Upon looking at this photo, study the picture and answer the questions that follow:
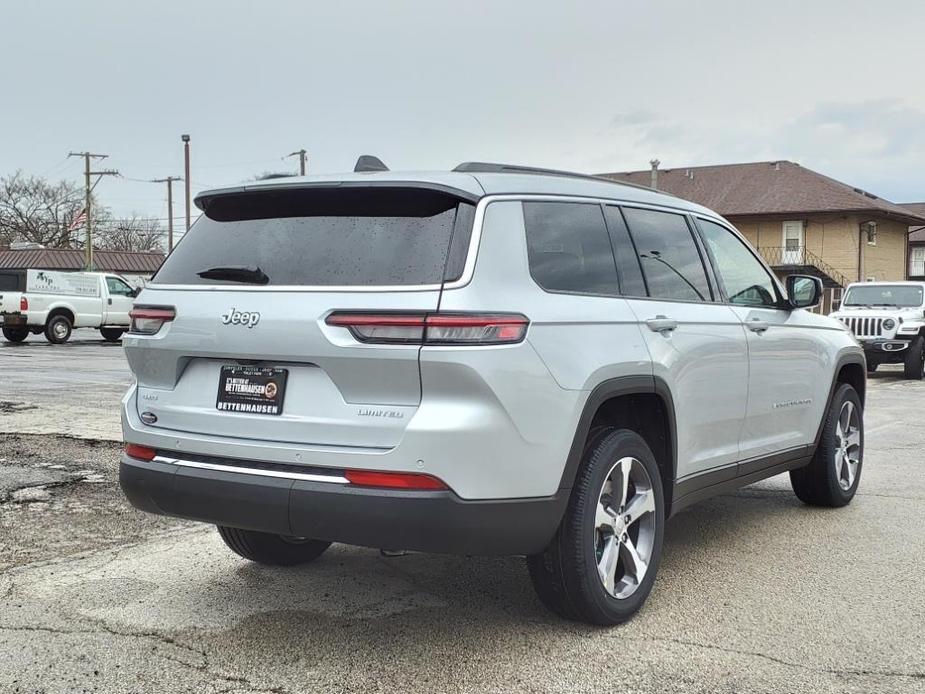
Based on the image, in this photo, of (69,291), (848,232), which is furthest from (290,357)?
(848,232)

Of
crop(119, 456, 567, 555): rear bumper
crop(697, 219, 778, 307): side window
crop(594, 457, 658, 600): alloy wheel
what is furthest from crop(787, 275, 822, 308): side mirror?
crop(119, 456, 567, 555): rear bumper

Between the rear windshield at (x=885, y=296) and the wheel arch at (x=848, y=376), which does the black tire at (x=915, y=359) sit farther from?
the wheel arch at (x=848, y=376)

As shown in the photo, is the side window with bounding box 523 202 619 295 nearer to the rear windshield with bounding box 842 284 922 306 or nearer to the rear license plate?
the rear license plate

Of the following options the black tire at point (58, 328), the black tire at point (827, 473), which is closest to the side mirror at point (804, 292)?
the black tire at point (827, 473)

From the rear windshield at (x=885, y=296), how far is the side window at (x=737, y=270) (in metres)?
15.0

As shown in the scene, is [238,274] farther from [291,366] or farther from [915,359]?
[915,359]

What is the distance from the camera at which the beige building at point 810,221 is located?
4978cm

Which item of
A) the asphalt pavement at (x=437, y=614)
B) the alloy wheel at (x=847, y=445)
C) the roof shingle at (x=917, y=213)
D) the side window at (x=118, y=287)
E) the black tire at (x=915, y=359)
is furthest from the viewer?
the roof shingle at (x=917, y=213)

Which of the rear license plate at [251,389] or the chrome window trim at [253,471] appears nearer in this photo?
the chrome window trim at [253,471]

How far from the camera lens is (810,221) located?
50.6 metres

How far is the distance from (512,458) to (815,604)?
1742 millimetres

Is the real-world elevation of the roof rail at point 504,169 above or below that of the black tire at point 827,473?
above

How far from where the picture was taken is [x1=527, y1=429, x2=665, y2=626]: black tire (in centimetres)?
385

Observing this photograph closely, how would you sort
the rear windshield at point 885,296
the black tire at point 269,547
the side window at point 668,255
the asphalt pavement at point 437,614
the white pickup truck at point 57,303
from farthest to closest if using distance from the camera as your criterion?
the white pickup truck at point 57,303 < the rear windshield at point 885,296 < the black tire at point 269,547 < the side window at point 668,255 < the asphalt pavement at point 437,614
